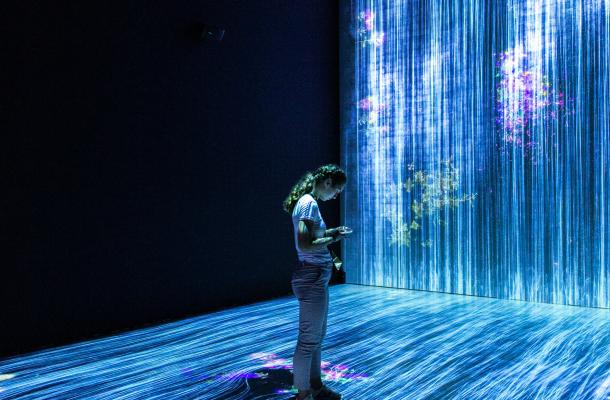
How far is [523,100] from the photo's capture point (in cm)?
494

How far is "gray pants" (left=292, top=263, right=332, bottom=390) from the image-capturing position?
2119 millimetres

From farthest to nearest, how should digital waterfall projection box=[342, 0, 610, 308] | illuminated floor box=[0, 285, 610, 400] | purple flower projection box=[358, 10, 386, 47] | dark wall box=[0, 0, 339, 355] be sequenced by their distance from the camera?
purple flower projection box=[358, 10, 386, 47]
digital waterfall projection box=[342, 0, 610, 308]
dark wall box=[0, 0, 339, 355]
illuminated floor box=[0, 285, 610, 400]

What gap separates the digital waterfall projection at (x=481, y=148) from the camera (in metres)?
4.64

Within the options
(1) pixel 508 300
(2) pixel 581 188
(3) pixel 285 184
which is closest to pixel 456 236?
(1) pixel 508 300

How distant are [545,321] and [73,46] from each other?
4.30 m

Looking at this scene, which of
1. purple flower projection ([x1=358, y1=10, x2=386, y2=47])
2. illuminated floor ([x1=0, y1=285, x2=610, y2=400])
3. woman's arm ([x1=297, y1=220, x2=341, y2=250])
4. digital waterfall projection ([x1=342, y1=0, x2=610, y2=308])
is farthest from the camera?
purple flower projection ([x1=358, y1=10, x2=386, y2=47])

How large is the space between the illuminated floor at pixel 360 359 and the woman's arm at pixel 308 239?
920 millimetres

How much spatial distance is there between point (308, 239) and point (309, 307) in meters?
0.29

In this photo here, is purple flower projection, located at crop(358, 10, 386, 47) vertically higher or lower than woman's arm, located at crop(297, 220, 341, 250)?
higher

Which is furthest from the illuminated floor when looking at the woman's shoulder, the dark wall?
the woman's shoulder

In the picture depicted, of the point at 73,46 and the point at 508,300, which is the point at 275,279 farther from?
the point at 73,46

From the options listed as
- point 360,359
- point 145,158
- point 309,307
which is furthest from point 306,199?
point 145,158

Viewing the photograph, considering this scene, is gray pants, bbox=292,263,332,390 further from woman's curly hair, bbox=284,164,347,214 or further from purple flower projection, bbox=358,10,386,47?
purple flower projection, bbox=358,10,386,47

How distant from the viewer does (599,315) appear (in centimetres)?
435
